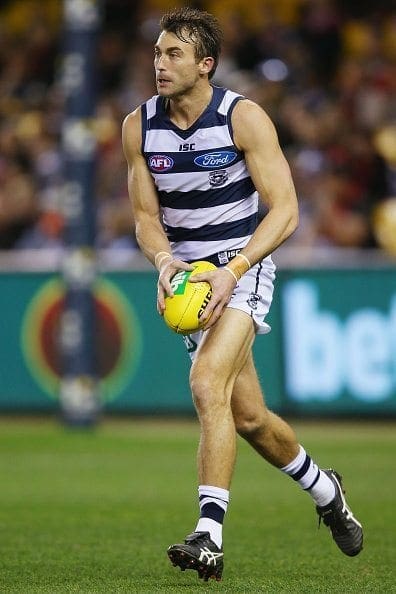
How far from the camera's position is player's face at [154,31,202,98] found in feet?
21.4

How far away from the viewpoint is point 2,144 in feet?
56.5

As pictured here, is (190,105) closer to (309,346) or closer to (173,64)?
(173,64)

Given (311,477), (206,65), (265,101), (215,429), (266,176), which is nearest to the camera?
(215,429)

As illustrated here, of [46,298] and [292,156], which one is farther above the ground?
[292,156]

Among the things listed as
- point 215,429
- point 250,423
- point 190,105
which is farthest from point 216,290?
point 190,105

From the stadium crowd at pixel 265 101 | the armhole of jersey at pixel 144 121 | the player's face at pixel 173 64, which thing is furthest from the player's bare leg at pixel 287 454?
the stadium crowd at pixel 265 101

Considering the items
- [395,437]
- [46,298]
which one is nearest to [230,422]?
[395,437]

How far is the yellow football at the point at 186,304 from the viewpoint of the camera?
6238 mm

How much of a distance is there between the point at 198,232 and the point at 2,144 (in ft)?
35.6

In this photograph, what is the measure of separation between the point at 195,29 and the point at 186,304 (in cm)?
136

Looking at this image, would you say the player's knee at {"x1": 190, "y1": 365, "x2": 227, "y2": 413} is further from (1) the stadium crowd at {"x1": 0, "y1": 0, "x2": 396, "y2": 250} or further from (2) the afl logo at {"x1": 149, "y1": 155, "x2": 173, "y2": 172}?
(1) the stadium crowd at {"x1": 0, "y1": 0, "x2": 396, "y2": 250}

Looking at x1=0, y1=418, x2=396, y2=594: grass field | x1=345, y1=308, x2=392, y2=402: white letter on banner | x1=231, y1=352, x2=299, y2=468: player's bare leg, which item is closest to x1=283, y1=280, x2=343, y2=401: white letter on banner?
x1=345, y1=308, x2=392, y2=402: white letter on banner

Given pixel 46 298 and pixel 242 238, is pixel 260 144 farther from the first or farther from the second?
pixel 46 298

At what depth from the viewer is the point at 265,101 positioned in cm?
1512
